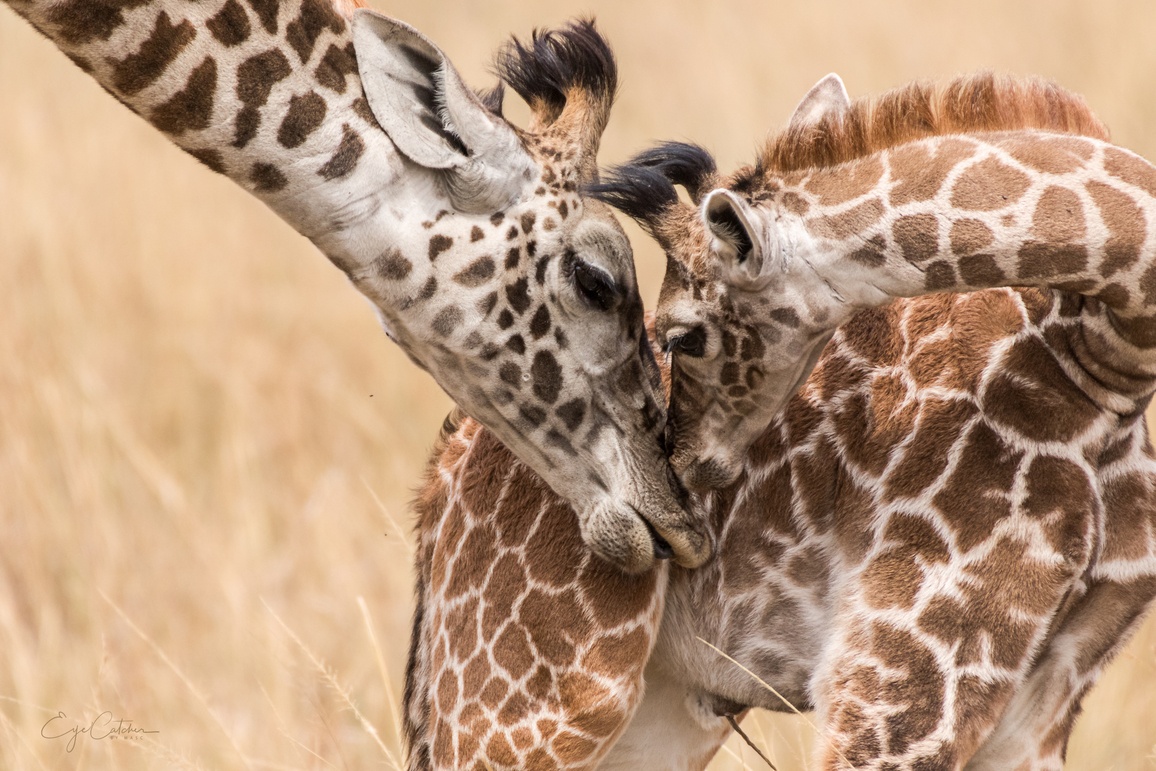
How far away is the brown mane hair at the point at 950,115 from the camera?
12.8 feet

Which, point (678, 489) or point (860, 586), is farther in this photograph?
point (678, 489)

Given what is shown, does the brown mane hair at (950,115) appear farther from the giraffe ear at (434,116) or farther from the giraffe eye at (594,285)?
the giraffe ear at (434,116)

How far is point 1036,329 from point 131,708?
4607 millimetres

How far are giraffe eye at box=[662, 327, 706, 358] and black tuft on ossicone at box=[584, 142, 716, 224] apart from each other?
0.40 metres

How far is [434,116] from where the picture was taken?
4.38 metres

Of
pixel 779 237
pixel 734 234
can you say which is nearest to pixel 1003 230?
pixel 779 237

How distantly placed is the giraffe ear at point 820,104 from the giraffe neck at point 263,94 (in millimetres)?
1208

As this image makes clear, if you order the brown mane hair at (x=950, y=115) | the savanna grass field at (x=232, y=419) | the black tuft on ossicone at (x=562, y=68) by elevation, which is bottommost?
the savanna grass field at (x=232, y=419)

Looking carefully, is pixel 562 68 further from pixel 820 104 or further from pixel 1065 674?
pixel 1065 674

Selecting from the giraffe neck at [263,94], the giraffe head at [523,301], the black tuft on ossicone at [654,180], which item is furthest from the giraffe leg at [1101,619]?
the giraffe neck at [263,94]

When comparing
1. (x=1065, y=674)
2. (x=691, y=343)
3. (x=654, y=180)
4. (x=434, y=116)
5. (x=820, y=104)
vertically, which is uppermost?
(x=820, y=104)

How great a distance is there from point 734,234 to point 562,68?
112 centimetres

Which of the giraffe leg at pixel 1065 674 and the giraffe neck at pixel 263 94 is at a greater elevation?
the giraffe neck at pixel 263 94

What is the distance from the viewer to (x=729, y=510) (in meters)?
4.55
